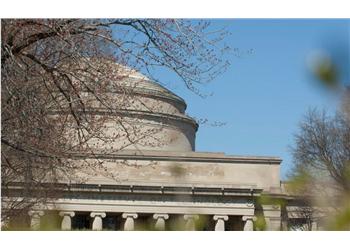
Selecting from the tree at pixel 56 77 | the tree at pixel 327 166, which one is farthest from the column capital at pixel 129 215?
the tree at pixel 327 166

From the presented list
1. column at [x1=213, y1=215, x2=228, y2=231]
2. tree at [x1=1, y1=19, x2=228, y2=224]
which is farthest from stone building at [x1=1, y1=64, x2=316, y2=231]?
tree at [x1=1, y1=19, x2=228, y2=224]

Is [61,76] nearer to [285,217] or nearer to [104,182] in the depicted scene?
[285,217]

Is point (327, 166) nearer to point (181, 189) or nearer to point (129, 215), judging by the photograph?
point (129, 215)

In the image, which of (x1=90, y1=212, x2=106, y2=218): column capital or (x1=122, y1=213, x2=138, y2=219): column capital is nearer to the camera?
(x1=90, y1=212, x2=106, y2=218): column capital

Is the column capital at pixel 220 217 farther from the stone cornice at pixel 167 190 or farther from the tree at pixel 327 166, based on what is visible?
the tree at pixel 327 166

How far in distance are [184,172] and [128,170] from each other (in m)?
3.17

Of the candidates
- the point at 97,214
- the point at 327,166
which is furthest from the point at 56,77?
the point at 97,214

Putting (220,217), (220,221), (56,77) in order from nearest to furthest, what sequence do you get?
(56,77) → (220,221) → (220,217)

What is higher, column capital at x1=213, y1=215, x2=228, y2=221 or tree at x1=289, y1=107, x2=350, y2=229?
column capital at x1=213, y1=215, x2=228, y2=221

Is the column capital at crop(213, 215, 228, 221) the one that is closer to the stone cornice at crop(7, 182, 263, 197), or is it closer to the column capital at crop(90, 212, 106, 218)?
the stone cornice at crop(7, 182, 263, 197)

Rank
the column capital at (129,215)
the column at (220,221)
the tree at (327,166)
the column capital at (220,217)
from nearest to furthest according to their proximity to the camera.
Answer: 1. the tree at (327,166)
2. the column at (220,221)
3. the column capital at (220,217)
4. the column capital at (129,215)

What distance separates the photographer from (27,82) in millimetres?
9016

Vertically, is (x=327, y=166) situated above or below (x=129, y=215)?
below
